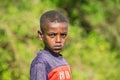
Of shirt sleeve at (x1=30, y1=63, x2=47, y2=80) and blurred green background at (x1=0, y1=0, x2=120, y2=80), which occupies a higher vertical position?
shirt sleeve at (x1=30, y1=63, x2=47, y2=80)

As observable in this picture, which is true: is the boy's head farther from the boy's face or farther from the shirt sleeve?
the shirt sleeve

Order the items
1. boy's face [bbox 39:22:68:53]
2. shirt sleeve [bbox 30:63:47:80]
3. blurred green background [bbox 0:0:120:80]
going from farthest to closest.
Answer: blurred green background [bbox 0:0:120:80], boy's face [bbox 39:22:68:53], shirt sleeve [bbox 30:63:47:80]

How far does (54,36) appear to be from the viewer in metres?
3.81

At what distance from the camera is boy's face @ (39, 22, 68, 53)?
12.5 feet

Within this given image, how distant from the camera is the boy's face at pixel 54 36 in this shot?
3.80 meters

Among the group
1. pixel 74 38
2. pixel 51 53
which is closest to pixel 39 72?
pixel 51 53

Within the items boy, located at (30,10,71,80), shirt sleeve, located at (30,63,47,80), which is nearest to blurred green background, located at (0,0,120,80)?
boy, located at (30,10,71,80)

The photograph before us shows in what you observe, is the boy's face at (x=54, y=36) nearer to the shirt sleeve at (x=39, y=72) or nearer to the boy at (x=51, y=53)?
the boy at (x=51, y=53)

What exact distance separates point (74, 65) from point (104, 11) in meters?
3.90

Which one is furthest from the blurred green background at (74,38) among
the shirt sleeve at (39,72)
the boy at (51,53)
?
the shirt sleeve at (39,72)

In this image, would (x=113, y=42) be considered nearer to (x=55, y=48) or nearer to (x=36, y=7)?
(x=36, y=7)

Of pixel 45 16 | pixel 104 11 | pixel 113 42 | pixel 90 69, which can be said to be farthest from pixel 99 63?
pixel 45 16

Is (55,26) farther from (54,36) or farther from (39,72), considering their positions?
(39,72)

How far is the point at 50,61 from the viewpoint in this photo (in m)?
3.79
